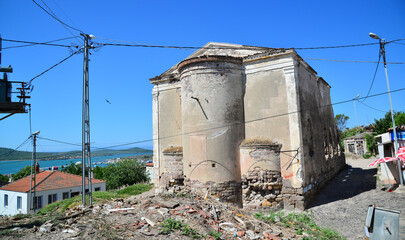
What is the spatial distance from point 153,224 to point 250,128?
7.81 m

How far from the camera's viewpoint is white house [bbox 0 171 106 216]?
26891mm

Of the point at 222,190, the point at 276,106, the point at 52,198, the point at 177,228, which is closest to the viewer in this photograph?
the point at 177,228

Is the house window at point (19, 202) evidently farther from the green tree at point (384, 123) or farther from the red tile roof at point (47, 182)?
the green tree at point (384, 123)

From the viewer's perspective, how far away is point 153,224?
7828mm

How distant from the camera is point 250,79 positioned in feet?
46.3

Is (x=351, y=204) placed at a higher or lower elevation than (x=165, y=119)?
lower

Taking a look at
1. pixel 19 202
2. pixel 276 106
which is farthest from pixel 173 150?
pixel 19 202

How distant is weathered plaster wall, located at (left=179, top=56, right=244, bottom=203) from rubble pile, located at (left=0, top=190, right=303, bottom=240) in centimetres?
260

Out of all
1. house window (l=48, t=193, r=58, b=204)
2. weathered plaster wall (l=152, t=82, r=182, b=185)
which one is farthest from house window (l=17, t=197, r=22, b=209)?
weathered plaster wall (l=152, t=82, r=182, b=185)

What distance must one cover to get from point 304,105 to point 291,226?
6.61m

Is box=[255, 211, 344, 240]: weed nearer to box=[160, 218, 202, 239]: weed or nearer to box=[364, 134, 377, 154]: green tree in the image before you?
box=[160, 218, 202, 239]: weed

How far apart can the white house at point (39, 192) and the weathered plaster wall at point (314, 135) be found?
25.9 m

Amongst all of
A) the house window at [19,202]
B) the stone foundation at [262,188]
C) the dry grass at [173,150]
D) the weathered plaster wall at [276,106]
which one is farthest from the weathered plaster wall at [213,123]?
the house window at [19,202]

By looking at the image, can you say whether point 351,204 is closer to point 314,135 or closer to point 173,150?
point 314,135
